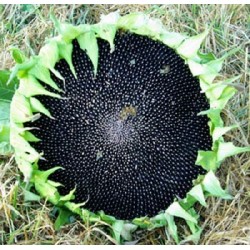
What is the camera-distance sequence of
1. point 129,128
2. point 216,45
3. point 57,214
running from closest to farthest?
point 129,128
point 57,214
point 216,45

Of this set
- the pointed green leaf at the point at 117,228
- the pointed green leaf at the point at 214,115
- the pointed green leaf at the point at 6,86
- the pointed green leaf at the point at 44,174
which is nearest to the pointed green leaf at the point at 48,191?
the pointed green leaf at the point at 44,174

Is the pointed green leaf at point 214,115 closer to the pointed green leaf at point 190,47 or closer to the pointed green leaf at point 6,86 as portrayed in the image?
the pointed green leaf at point 190,47

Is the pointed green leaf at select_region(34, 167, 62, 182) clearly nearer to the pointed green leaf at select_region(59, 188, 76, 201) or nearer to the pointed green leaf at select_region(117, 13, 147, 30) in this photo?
the pointed green leaf at select_region(59, 188, 76, 201)

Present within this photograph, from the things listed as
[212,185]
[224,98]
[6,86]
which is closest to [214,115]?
[224,98]
